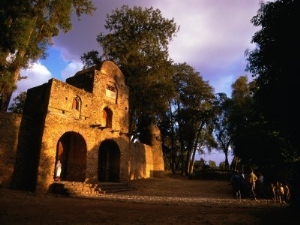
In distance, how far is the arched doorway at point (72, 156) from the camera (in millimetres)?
19062

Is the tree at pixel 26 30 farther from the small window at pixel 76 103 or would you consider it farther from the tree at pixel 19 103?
the tree at pixel 19 103

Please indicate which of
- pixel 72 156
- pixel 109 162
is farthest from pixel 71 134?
pixel 109 162

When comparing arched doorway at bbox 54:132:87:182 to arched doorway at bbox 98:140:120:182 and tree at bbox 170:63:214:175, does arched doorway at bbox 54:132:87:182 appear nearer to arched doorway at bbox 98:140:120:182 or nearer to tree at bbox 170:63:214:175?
arched doorway at bbox 98:140:120:182

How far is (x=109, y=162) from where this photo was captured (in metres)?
21.9

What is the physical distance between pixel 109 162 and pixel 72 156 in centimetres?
325

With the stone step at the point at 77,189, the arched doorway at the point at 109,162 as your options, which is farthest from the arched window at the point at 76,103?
the stone step at the point at 77,189

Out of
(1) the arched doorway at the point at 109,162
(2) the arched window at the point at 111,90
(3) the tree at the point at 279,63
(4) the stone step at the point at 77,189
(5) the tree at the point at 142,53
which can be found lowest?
(4) the stone step at the point at 77,189

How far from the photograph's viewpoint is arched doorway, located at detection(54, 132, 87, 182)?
19062 mm

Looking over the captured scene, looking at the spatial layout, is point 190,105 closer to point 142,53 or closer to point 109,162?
point 142,53

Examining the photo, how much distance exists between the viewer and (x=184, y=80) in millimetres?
36312

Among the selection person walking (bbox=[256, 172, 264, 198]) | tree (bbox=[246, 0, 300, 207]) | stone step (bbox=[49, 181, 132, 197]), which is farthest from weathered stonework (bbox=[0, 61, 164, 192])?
tree (bbox=[246, 0, 300, 207])

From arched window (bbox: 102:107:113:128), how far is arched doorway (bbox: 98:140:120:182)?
1.37 m

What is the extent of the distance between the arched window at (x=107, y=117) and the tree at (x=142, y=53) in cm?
505

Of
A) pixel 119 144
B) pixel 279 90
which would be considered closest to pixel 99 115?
pixel 119 144
